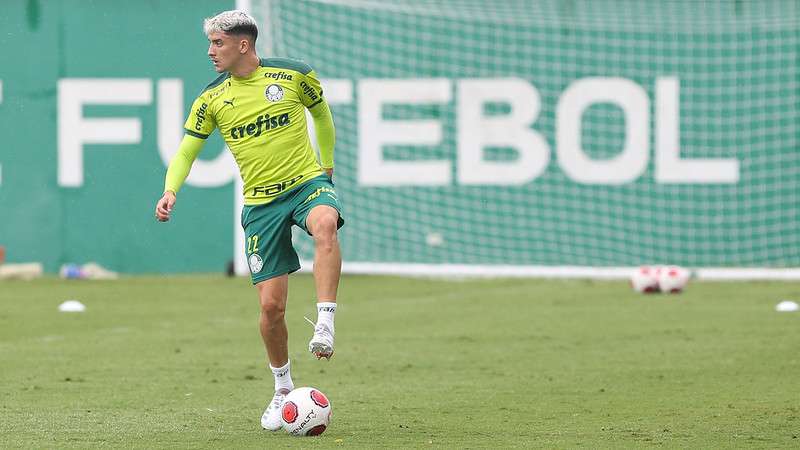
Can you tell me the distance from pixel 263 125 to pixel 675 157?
12.1 meters

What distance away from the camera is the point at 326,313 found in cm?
704

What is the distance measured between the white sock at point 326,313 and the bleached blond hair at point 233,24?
1411 mm

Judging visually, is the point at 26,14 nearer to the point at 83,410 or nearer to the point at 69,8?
the point at 69,8

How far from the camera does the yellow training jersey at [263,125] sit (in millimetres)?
7566

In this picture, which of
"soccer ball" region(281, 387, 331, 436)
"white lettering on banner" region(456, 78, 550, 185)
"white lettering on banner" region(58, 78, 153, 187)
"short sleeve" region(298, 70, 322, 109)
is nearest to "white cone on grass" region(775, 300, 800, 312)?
"white lettering on banner" region(456, 78, 550, 185)

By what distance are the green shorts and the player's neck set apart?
0.61 meters

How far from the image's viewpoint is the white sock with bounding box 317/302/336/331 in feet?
22.9

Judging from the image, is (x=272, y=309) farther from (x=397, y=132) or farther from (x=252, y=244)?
(x=397, y=132)

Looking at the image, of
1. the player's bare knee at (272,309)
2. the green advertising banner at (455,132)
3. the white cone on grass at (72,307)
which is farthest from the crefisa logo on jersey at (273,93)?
the green advertising banner at (455,132)

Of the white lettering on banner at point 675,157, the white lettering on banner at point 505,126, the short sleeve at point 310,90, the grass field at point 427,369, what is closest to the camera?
the grass field at point 427,369

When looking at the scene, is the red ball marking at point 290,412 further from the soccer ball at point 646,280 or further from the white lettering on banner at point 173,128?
the white lettering on banner at point 173,128

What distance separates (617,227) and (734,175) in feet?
5.05

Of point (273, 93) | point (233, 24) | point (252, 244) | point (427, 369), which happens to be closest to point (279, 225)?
point (252, 244)

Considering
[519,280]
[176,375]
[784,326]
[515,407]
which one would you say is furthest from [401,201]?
[515,407]
